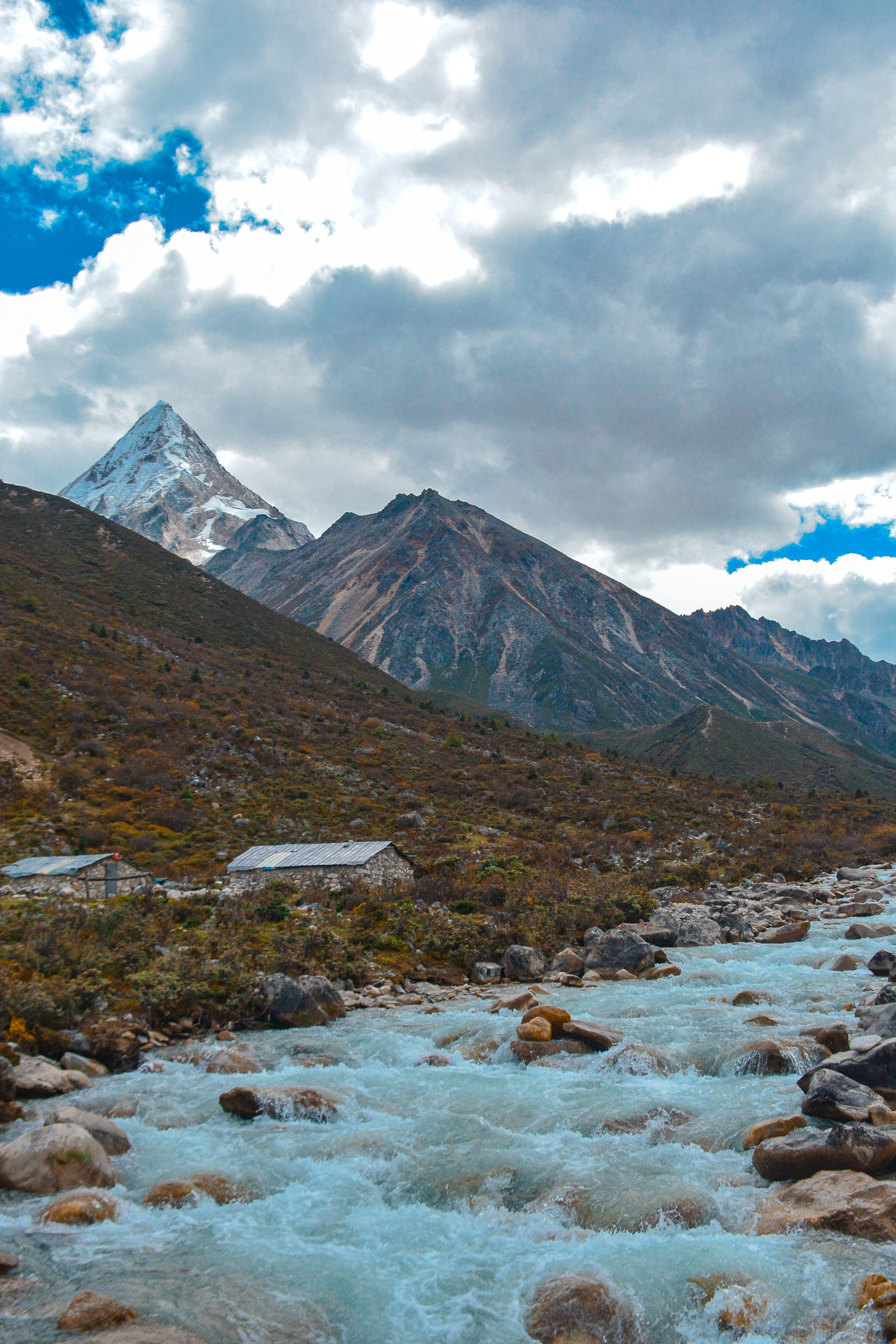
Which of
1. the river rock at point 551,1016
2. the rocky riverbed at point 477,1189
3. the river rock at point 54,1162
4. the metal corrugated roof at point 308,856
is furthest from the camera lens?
the metal corrugated roof at point 308,856

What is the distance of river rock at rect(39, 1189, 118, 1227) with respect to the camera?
9.63 meters

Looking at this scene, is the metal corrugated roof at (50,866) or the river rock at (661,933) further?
the river rock at (661,933)

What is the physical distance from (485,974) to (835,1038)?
1285cm

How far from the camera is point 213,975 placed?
20109mm

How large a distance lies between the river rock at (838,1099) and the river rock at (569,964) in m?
13.6

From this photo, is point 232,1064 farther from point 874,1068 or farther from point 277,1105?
point 874,1068

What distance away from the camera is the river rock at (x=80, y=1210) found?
379 inches

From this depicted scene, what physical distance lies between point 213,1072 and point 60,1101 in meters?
3.13

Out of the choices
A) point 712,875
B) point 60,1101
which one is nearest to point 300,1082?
point 60,1101

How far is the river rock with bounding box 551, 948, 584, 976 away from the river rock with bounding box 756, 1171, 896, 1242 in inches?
606

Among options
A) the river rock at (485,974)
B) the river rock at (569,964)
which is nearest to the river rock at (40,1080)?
the river rock at (485,974)

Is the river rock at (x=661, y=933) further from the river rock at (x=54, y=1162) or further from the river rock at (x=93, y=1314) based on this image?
the river rock at (x=93, y=1314)

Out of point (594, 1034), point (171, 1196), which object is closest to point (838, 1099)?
point (594, 1034)

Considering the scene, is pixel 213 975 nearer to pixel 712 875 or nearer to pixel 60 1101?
pixel 60 1101
